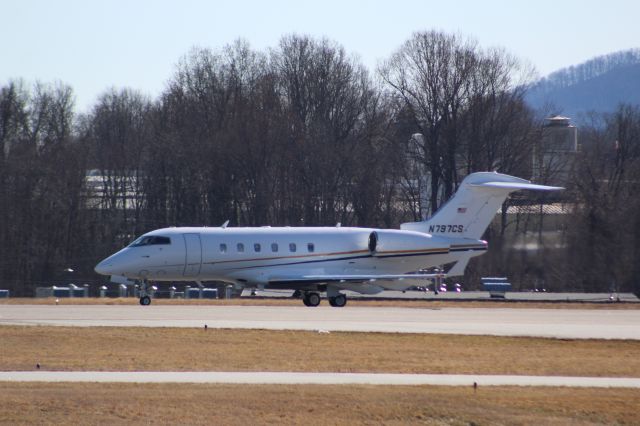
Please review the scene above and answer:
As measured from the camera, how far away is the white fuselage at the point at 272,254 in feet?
139

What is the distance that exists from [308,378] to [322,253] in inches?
904

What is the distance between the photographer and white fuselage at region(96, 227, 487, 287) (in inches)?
1668

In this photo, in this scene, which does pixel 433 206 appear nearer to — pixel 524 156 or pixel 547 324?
pixel 524 156

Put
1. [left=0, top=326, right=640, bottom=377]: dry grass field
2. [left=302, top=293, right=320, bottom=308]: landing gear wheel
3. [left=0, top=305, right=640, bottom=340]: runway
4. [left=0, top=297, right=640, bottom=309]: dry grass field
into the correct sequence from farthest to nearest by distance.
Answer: [left=302, top=293, right=320, bottom=308]: landing gear wheel < [left=0, top=297, right=640, bottom=309]: dry grass field < [left=0, top=305, right=640, bottom=340]: runway < [left=0, top=326, right=640, bottom=377]: dry grass field

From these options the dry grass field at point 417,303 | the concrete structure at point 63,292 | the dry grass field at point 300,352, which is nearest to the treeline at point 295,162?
the concrete structure at point 63,292

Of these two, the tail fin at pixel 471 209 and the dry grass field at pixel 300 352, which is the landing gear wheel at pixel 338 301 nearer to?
the tail fin at pixel 471 209

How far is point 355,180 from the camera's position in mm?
71625

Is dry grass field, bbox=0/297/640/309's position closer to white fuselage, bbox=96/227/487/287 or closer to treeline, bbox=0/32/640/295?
white fuselage, bbox=96/227/487/287

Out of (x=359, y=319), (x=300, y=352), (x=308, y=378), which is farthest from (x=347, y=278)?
(x=308, y=378)

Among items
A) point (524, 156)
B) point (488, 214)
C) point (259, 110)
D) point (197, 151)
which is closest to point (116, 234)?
point (197, 151)

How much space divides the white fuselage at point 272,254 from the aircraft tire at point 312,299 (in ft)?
2.72

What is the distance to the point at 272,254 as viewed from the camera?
144 feet

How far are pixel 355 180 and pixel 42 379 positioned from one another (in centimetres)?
5183

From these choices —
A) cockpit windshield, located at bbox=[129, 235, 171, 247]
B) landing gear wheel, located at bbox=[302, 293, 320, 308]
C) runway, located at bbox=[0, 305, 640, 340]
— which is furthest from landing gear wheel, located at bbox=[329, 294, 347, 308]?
cockpit windshield, located at bbox=[129, 235, 171, 247]
